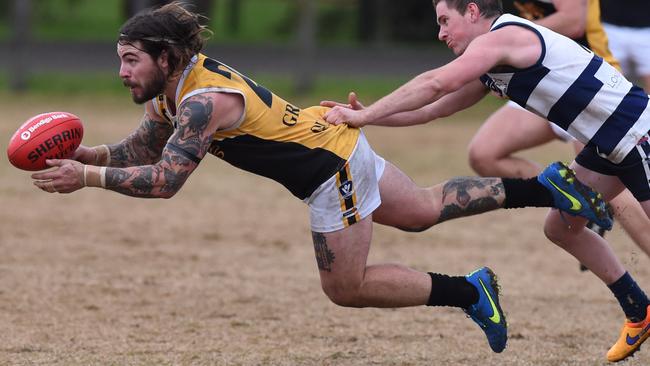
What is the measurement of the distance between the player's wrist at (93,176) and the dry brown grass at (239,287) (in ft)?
3.69

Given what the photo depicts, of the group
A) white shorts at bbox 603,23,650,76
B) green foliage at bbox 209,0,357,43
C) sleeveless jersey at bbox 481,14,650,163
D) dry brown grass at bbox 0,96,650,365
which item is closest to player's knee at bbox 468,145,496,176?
dry brown grass at bbox 0,96,650,365

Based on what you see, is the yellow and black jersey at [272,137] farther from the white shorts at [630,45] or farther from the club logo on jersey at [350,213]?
the white shorts at [630,45]

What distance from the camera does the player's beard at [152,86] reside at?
5.05 meters

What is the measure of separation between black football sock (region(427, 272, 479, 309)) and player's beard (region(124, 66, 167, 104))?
5.37 ft

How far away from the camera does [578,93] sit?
5.12m

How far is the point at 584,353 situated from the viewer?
5996 mm

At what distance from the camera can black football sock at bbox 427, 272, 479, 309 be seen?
551cm

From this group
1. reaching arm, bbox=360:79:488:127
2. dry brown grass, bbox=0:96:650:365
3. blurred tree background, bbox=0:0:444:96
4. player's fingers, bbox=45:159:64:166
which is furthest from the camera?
blurred tree background, bbox=0:0:444:96

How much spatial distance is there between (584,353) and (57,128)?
297 centimetres

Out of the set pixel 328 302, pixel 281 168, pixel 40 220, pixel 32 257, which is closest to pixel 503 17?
pixel 281 168

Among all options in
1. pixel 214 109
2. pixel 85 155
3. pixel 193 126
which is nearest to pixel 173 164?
pixel 193 126

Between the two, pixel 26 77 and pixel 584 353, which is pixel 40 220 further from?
pixel 26 77

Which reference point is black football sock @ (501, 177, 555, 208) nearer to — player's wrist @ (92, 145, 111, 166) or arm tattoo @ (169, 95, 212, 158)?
arm tattoo @ (169, 95, 212, 158)

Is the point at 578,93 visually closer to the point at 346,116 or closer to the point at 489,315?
the point at 346,116
